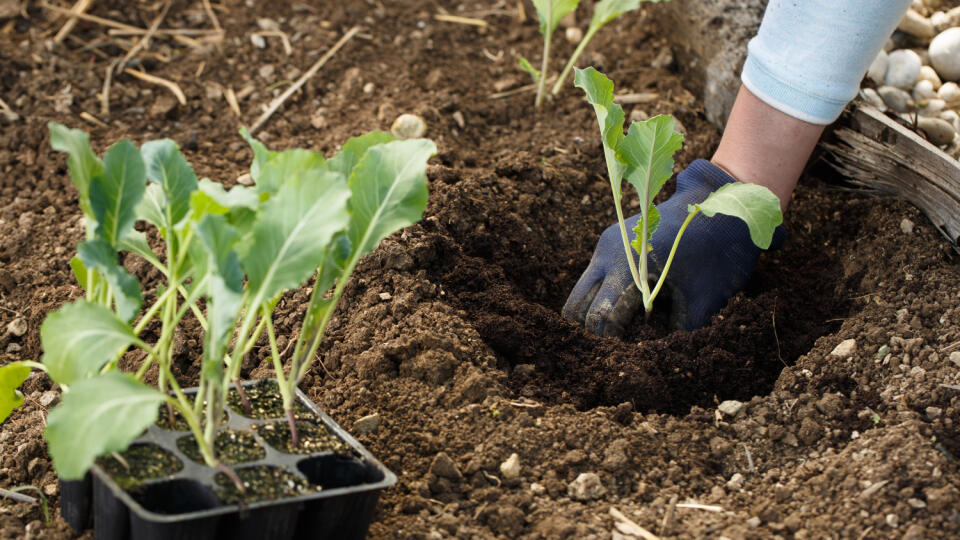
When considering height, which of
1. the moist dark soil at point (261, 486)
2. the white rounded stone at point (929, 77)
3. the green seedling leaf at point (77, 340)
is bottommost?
the moist dark soil at point (261, 486)

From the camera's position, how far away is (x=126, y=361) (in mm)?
1892

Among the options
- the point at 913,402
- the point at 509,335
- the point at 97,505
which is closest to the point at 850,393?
the point at 913,402

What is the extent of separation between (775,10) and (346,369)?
1251 mm

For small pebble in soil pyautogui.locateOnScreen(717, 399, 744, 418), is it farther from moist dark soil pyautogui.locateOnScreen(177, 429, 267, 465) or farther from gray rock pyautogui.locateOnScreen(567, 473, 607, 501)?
moist dark soil pyautogui.locateOnScreen(177, 429, 267, 465)

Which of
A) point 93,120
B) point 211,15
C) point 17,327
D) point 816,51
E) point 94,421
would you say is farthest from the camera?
point 211,15

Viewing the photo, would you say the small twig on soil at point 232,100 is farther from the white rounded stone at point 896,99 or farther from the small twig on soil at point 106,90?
the white rounded stone at point 896,99

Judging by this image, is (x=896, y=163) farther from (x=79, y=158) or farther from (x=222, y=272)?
(x=79, y=158)

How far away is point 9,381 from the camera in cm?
→ 148

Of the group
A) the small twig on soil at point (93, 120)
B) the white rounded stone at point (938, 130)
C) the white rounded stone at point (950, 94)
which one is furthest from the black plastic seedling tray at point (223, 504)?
the white rounded stone at point (950, 94)

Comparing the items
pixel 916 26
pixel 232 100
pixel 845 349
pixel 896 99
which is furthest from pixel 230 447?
pixel 916 26

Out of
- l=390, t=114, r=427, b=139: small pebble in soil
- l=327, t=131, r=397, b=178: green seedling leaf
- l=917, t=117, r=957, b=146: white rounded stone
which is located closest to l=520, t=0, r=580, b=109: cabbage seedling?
l=390, t=114, r=427, b=139: small pebble in soil

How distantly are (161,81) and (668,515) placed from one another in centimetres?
225

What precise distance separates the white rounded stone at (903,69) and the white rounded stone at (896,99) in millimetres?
68

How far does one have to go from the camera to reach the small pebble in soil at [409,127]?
252 centimetres
